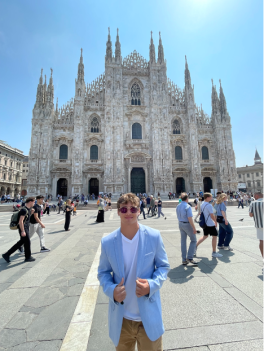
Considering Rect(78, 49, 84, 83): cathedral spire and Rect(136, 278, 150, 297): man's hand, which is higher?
Rect(78, 49, 84, 83): cathedral spire

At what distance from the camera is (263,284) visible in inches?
119

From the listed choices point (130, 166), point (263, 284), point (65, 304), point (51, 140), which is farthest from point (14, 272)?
point (51, 140)

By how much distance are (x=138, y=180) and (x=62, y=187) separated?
11.5m

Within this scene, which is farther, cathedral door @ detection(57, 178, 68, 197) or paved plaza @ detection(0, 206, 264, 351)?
cathedral door @ detection(57, 178, 68, 197)

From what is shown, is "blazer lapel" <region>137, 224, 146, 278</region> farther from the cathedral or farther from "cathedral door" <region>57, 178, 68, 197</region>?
"cathedral door" <region>57, 178, 68, 197</region>

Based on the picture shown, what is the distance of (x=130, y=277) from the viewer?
54.8 inches

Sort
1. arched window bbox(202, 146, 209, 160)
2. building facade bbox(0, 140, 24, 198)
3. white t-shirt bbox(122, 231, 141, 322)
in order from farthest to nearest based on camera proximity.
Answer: building facade bbox(0, 140, 24, 198) < arched window bbox(202, 146, 209, 160) < white t-shirt bbox(122, 231, 141, 322)

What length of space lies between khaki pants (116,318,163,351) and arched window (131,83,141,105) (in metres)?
30.5

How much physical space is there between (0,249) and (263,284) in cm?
655

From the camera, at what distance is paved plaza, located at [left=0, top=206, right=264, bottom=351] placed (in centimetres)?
190

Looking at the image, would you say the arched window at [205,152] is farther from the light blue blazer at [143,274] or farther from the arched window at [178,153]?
the light blue blazer at [143,274]

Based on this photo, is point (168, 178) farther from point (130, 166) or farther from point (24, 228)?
point (24, 228)

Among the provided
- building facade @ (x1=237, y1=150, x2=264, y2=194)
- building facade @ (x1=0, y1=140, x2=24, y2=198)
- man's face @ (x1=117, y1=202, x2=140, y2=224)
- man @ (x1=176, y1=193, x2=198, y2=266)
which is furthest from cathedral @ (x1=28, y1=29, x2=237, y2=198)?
building facade @ (x1=237, y1=150, x2=264, y2=194)

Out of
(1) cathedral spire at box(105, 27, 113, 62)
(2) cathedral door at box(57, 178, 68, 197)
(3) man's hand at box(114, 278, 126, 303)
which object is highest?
(1) cathedral spire at box(105, 27, 113, 62)
